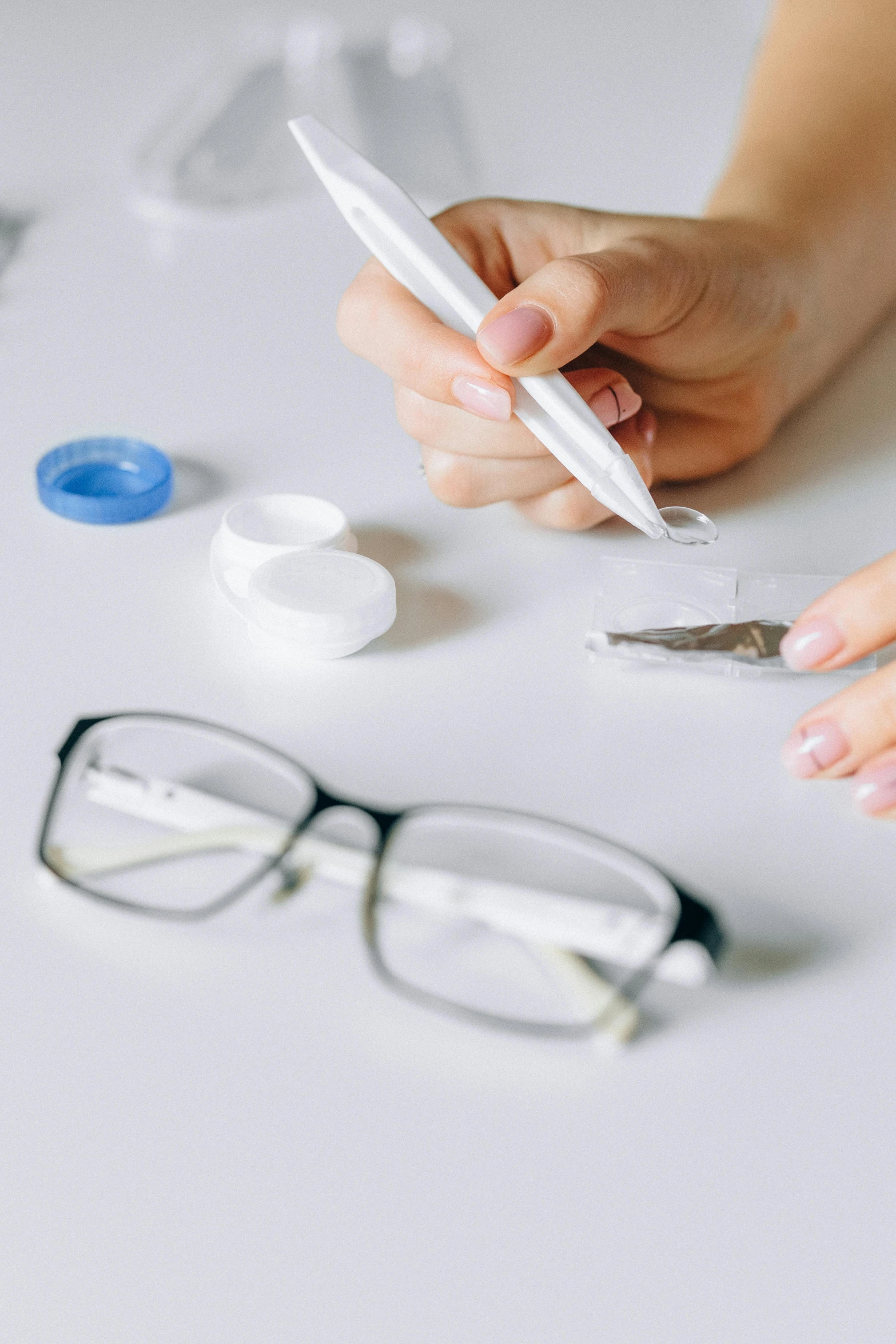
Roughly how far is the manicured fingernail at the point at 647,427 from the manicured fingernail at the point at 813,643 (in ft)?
0.66

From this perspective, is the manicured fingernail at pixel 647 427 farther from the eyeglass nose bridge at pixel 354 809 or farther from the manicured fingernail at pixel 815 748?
the eyeglass nose bridge at pixel 354 809

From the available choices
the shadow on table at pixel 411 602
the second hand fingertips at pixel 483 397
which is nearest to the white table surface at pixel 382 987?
the shadow on table at pixel 411 602

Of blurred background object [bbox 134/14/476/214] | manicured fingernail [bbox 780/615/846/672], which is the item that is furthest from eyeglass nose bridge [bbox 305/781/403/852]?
blurred background object [bbox 134/14/476/214]

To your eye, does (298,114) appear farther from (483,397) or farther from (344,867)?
(344,867)

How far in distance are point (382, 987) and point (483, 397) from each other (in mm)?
320

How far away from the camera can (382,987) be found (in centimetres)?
53

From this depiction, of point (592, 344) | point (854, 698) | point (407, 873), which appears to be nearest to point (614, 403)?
point (592, 344)

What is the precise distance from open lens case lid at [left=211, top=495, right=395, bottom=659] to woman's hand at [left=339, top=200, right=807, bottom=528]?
0.29 ft

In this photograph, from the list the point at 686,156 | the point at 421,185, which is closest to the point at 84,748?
the point at 421,185

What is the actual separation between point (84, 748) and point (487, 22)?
125 cm

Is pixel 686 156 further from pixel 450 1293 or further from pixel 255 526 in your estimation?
pixel 450 1293

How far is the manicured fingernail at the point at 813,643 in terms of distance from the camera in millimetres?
667

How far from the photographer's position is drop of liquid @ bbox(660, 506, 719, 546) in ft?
2.50

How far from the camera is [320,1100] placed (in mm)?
486
